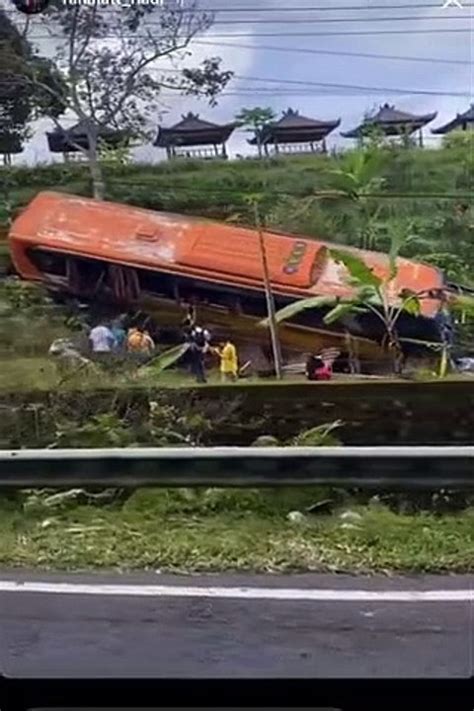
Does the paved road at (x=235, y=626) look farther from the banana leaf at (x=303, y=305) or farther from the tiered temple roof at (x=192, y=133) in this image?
the tiered temple roof at (x=192, y=133)

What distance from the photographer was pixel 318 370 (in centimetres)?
250

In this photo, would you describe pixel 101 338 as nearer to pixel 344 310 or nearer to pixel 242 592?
pixel 344 310

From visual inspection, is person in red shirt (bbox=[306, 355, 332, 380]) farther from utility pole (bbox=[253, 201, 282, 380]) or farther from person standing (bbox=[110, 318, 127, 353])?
person standing (bbox=[110, 318, 127, 353])

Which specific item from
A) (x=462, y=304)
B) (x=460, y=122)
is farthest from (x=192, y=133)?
(x=462, y=304)

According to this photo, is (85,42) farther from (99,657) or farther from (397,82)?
(99,657)

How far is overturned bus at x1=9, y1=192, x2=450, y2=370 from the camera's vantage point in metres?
2.36

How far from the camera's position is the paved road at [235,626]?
2.12 metres

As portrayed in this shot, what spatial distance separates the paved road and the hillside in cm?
66

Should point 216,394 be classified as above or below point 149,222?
below

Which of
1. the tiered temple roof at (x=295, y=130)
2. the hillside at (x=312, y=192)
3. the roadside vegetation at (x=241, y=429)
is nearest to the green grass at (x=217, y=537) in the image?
the roadside vegetation at (x=241, y=429)

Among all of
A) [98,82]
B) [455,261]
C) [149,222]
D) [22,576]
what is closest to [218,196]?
[149,222]

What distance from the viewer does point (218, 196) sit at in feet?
7.70

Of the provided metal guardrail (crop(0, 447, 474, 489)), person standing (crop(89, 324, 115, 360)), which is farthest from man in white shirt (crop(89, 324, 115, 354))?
metal guardrail (crop(0, 447, 474, 489))

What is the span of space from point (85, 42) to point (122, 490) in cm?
84
